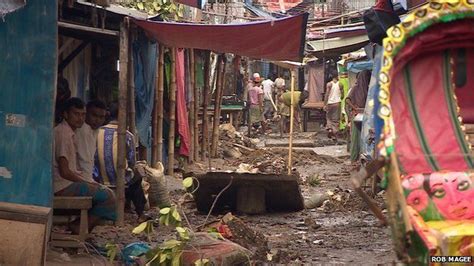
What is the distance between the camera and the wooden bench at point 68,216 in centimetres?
819

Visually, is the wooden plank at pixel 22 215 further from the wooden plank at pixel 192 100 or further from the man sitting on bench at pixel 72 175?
the wooden plank at pixel 192 100

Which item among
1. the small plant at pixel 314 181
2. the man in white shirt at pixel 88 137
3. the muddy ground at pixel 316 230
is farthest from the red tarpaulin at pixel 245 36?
the small plant at pixel 314 181

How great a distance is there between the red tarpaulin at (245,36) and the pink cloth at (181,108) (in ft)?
13.8

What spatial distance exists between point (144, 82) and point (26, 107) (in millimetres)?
5561

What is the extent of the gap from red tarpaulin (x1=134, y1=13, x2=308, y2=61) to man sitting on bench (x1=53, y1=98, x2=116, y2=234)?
7.33 feet

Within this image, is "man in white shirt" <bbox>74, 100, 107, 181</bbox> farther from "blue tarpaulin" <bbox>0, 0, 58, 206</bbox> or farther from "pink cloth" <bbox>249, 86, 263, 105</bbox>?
"pink cloth" <bbox>249, 86, 263, 105</bbox>

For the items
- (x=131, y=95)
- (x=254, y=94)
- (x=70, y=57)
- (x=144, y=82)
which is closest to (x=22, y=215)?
(x=70, y=57)

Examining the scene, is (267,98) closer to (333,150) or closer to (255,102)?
(255,102)

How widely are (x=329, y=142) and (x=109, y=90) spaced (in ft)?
41.9

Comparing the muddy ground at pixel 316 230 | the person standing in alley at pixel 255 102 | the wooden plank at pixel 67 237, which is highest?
the person standing in alley at pixel 255 102

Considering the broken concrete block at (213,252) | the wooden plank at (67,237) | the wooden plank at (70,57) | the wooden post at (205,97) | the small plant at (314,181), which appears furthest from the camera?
the wooden post at (205,97)

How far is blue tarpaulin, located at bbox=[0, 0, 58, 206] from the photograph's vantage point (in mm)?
7617

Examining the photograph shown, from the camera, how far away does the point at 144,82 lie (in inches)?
518

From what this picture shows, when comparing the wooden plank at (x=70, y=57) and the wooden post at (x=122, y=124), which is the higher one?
the wooden plank at (x=70, y=57)
